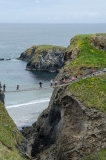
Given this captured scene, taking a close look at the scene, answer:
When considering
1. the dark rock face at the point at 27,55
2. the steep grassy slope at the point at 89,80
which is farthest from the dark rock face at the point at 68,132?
the dark rock face at the point at 27,55

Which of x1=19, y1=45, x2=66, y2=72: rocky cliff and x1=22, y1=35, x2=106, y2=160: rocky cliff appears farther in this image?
x1=19, y1=45, x2=66, y2=72: rocky cliff

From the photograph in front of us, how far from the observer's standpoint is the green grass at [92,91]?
35281mm

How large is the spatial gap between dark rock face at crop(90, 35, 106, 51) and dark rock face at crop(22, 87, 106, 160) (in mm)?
13054

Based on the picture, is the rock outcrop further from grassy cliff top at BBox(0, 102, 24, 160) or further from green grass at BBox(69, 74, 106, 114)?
grassy cliff top at BBox(0, 102, 24, 160)

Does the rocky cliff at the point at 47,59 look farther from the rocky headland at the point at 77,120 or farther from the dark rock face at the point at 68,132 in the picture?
the dark rock face at the point at 68,132

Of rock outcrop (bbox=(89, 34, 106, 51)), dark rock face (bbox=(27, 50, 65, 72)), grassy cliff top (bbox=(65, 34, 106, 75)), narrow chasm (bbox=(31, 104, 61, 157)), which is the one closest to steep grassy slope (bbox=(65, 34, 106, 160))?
grassy cliff top (bbox=(65, 34, 106, 75))

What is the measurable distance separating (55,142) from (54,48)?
7680cm

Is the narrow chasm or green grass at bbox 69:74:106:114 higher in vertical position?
green grass at bbox 69:74:106:114

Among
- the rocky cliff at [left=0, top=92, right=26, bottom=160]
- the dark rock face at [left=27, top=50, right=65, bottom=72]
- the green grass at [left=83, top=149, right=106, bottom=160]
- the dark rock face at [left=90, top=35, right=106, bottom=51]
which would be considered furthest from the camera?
the dark rock face at [left=27, top=50, right=65, bottom=72]

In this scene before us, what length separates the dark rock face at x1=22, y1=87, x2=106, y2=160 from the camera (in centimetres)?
3419

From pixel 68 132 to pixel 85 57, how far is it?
1348 cm

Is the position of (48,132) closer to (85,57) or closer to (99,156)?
(99,156)

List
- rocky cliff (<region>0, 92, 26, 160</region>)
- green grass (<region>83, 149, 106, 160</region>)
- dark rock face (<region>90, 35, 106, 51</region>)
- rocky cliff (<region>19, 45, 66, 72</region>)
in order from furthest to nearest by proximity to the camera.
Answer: rocky cliff (<region>19, 45, 66, 72</region>) → dark rock face (<region>90, 35, 106, 51</region>) → green grass (<region>83, 149, 106, 160</region>) → rocky cliff (<region>0, 92, 26, 160</region>)

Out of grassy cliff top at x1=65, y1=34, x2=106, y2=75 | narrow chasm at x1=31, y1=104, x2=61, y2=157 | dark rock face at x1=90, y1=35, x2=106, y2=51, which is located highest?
dark rock face at x1=90, y1=35, x2=106, y2=51
